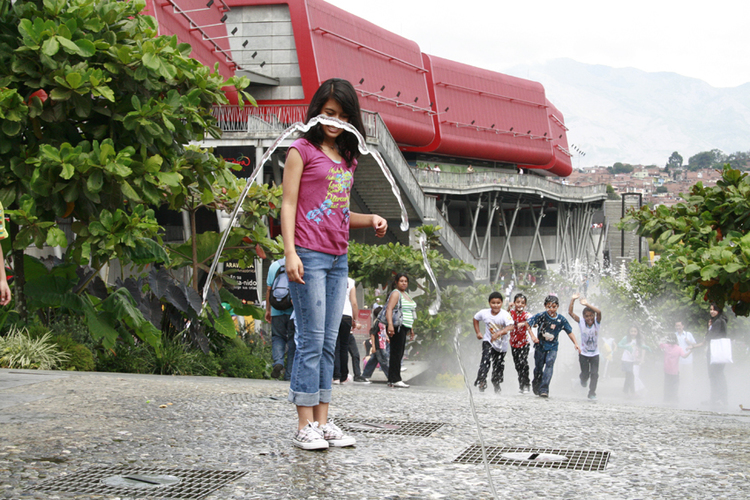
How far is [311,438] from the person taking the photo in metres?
4.10

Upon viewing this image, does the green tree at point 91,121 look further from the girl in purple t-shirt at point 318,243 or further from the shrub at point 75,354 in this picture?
the girl in purple t-shirt at point 318,243

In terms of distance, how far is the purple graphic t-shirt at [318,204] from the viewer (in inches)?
164

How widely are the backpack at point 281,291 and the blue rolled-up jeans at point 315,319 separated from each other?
4839mm

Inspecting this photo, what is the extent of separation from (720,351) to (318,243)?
10.2 metres

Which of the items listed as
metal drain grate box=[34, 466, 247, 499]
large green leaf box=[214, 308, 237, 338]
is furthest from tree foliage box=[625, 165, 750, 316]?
large green leaf box=[214, 308, 237, 338]

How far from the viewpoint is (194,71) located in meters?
9.38

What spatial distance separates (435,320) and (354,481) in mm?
11787

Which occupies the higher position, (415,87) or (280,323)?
(415,87)

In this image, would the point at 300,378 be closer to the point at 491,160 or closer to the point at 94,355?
the point at 94,355

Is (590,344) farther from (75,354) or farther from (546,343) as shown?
(75,354)

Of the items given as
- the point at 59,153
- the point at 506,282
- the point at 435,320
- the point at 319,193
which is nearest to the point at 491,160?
the point at 506,282

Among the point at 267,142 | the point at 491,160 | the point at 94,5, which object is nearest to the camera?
the point at 94,5

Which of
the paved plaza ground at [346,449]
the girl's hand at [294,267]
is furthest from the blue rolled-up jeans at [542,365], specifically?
the girl's hand at [294,267]

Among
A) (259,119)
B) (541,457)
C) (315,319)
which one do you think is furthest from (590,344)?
(259,119)
